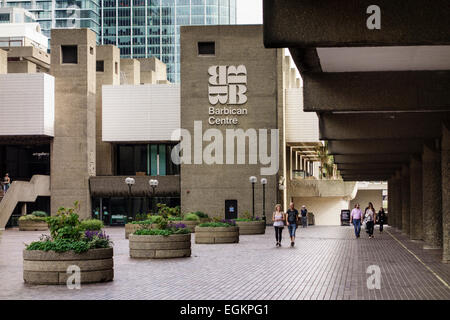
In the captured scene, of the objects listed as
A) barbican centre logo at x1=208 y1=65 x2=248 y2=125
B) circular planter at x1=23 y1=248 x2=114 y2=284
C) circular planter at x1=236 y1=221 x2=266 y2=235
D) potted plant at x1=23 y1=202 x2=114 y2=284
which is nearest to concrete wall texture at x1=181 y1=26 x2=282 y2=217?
barbican centre logo at x1=208 y1=65 x2=248 y2=125

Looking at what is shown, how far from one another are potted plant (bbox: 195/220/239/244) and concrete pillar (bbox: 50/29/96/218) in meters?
32.9

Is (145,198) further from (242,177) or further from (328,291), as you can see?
(328,291)

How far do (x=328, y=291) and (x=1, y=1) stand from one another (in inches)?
7058

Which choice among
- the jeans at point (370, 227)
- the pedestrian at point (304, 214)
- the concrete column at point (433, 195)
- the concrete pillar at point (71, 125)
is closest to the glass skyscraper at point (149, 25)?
the concrete pillar at point (71, 125)

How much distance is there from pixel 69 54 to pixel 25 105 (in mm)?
5746

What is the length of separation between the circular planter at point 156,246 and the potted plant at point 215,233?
876 centimetres

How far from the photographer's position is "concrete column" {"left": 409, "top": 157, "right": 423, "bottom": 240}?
1358 inches

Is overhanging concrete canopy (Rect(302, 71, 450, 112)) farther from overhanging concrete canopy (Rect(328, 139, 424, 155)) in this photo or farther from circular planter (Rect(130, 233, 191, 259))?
overhanging concrete canopy (Rect(328, 139, 424, 155))

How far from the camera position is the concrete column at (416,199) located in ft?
113

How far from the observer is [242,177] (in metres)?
62.2

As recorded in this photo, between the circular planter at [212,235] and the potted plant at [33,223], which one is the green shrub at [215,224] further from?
the potted plant at [33,223]

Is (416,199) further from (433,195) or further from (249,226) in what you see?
(249,226)

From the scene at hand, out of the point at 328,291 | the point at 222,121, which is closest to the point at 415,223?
the point at 328,291

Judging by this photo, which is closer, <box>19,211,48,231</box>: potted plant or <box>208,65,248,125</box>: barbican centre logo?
<box>19,211,48,231</box>: potted plant
